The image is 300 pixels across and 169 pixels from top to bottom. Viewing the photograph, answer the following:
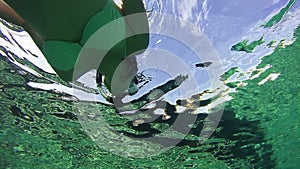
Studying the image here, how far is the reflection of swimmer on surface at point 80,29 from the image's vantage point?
1.84 meters

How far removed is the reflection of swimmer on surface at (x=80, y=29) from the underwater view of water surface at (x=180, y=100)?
1.30 meters

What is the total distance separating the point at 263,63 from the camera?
6.91m

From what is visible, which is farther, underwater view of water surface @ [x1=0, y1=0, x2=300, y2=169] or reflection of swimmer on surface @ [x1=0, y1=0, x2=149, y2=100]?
underwater view of water surface @ [x1=0, y1=0, x2=300, y2=169]

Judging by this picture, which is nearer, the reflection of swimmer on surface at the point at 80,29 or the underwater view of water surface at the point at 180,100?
the reflection of swimmer on surface at the point at 80,29

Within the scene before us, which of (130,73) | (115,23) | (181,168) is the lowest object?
(130,73)

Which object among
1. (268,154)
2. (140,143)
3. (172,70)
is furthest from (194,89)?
(268,154)

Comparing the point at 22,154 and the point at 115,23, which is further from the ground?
the point at 22,154

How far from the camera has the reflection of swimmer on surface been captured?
1840mm

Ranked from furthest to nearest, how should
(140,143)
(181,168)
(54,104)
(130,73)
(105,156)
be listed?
(181,168)
(105,156)
(140,143)
(54,104)
(130,73)

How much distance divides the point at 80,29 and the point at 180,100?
6004 mm

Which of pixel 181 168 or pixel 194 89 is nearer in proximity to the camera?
pixel 194 89

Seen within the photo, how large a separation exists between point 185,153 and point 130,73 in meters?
8.96

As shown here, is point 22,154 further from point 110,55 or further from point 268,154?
point 110,55

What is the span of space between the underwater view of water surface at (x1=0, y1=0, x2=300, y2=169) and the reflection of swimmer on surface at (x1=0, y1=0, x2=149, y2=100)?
4.27 ft
